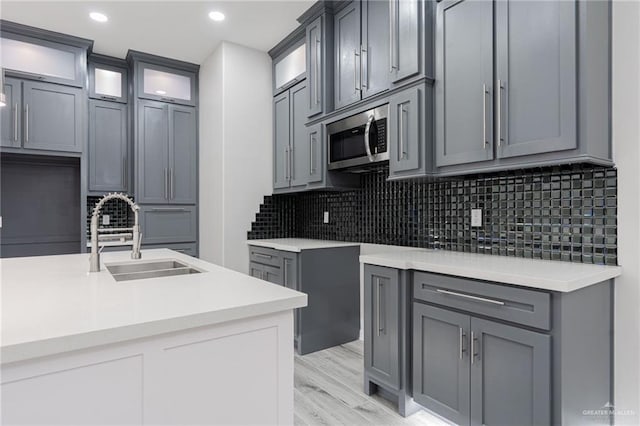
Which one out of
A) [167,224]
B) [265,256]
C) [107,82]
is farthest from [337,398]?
[107,82]

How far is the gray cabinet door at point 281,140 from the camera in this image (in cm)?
371

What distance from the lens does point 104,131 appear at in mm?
4090

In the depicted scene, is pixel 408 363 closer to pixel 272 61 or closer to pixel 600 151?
pixel 600 151

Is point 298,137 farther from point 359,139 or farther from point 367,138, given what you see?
point 367,138

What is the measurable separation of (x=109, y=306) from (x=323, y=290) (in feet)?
6.98

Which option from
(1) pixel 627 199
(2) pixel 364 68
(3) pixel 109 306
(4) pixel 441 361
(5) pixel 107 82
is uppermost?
(5) pixel 107 82

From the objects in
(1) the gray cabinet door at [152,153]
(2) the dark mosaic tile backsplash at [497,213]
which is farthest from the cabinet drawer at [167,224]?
(2) the dark mosaic tile backsplash at [497,213]

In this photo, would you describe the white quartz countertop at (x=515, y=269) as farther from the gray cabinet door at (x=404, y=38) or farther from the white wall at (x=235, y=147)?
the white wall at (x=235, y=147)

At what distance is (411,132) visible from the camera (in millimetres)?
2277

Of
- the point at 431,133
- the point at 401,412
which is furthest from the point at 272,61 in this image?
the point at 401,412

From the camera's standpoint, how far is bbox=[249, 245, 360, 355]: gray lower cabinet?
2.95m

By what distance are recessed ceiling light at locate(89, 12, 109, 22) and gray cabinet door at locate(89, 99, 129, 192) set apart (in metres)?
1.01

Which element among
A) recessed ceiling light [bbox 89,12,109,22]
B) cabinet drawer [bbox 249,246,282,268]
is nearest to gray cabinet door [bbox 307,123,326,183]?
cabinet drawer [bbox 249,246,282,268]

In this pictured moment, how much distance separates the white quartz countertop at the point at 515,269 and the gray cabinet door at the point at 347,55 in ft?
4.67
